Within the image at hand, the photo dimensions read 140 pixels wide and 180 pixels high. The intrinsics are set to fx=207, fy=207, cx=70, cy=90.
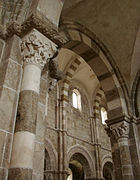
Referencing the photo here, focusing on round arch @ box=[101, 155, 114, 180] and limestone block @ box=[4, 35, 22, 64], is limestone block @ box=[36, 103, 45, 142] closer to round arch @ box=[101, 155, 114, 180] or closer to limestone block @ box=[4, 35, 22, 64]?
limestone block @ box=[4, 35, 22, 64]

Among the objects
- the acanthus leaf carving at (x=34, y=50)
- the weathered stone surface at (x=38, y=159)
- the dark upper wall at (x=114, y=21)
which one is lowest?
the weathered stone surface at (x=38, y=159)

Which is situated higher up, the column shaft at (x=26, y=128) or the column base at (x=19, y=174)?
the column shaft at (x=26, y=128)

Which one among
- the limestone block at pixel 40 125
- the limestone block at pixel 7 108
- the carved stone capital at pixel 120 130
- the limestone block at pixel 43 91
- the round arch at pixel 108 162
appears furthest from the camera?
the round arch at pixel 108 162

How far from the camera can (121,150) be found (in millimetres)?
5781

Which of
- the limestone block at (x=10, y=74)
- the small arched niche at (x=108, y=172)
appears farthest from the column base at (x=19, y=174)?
the small arched niche at (x=108, y=172)

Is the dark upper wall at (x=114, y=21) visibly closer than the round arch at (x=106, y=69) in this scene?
Yes

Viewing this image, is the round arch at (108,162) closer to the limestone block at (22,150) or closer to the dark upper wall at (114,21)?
the dark upper wall at (114,21)

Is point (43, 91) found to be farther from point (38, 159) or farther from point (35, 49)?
point (38, 159)

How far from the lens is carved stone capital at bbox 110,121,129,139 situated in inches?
235

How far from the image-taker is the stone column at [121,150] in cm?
554

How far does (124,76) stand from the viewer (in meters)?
6.82

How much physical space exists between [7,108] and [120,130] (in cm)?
405

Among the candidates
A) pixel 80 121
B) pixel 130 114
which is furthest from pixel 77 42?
pixel 80 121

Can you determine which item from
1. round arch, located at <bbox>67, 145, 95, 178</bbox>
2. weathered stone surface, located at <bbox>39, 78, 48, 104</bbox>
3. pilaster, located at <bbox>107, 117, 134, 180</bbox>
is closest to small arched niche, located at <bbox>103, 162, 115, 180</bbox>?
round arch, located at <bbox>67, 145, 95, 178</bbox>
